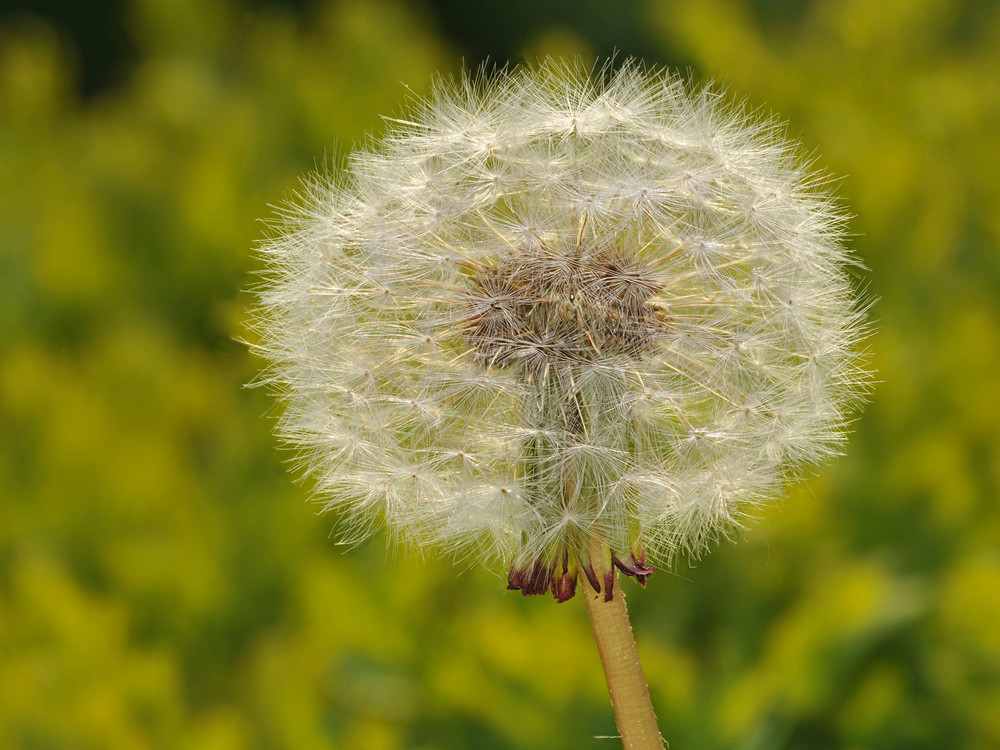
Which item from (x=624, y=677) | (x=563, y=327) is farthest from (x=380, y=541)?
(x=624, y=677)

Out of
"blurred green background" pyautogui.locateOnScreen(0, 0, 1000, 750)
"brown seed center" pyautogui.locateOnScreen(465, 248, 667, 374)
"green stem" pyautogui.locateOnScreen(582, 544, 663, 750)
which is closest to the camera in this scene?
"green stem" pyautogui.locateOnScreen(582, 544, 663, 750)

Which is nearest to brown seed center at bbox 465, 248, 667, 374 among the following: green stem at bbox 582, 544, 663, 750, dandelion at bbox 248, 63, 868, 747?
dandelion at bbox 248, 63, 868, 747

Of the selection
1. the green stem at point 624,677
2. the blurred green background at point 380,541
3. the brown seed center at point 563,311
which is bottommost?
the green stem at point 624,677

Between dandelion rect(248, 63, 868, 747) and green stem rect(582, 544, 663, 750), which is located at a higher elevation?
dandelion rect(248, 63, 868, 747)

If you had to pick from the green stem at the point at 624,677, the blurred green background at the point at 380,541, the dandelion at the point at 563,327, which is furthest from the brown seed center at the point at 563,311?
the blurred green background at the point at 380,541

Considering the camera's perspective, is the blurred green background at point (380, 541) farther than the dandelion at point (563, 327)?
Yes

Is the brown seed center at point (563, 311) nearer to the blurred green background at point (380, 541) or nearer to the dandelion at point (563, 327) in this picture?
the dandelion at point (563, 327)

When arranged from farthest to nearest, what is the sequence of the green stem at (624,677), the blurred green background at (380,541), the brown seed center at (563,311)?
the blurred green background at (380,541) < the brown seed center at (563,311) < the green stem at (624,677)

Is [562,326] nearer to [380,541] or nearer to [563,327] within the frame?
[563,327]

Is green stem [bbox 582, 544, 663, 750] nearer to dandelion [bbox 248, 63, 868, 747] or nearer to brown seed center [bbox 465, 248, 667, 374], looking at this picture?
dandelion [bbox 248, 63, 868, 747]
